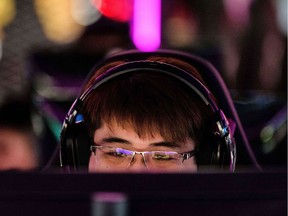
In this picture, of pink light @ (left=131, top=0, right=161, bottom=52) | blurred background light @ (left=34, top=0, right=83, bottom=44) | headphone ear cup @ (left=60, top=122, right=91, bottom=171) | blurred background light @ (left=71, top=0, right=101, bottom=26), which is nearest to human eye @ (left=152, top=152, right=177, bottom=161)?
headphone ear cup @ (left=60, top=122, right=91, bottom=171)

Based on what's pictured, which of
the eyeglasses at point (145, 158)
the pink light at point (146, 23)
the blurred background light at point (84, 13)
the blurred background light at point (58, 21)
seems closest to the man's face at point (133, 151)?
the eyeglasses at point (145, 158)

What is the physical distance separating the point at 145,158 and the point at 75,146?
15 cm

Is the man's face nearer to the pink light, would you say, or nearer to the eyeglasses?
the eyeglasses

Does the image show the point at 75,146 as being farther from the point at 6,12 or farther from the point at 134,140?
the point at 6,12

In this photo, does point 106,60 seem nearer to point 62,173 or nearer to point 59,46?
point 62,173

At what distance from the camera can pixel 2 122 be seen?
3.70m

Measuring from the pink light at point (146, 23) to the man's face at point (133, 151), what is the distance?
13.4 ft

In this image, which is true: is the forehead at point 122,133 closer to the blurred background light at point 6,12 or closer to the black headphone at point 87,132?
the black headphone at point 87,132

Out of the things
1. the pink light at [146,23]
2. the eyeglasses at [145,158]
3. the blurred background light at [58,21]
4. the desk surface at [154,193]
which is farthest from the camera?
the blurred background light at [58,21]

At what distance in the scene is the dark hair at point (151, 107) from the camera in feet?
4.65

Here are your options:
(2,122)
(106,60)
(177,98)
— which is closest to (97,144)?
(177,98)

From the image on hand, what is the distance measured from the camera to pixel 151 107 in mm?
1437

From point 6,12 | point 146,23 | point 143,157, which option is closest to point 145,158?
point 143,157

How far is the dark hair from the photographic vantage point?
1416 millimetres
